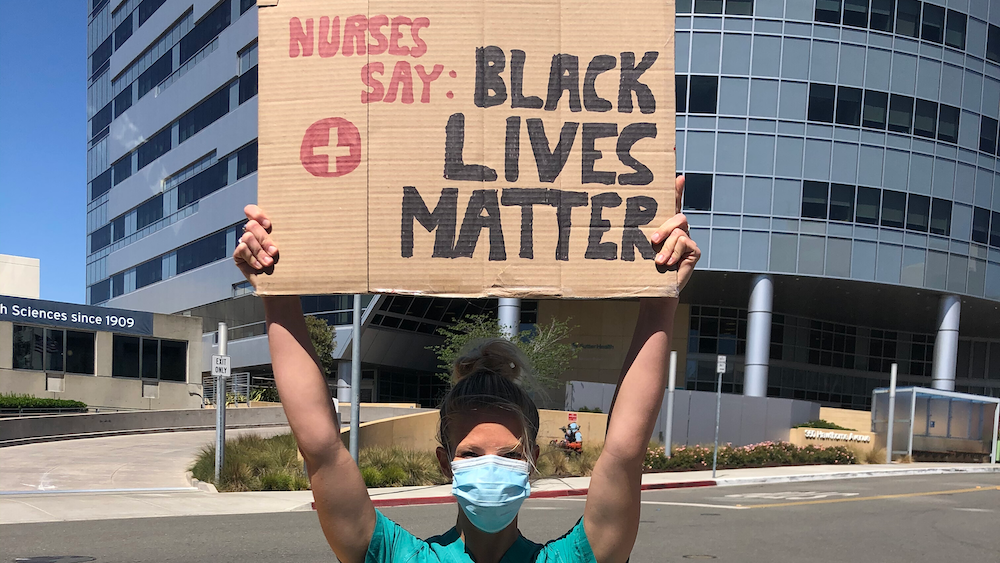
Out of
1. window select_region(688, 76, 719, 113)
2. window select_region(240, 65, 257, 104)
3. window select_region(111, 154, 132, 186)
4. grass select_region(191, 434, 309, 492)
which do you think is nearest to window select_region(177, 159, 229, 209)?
window select_region(240, 65, 257, 104)

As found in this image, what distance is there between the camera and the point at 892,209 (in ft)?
116

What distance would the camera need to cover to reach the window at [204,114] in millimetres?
46875

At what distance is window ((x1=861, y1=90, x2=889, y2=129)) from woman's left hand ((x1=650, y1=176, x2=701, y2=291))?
3606 cm

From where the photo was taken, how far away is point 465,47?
97.4 inches

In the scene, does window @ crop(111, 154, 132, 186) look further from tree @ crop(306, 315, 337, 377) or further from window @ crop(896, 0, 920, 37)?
window @ crop(896, 0, 920, 37)

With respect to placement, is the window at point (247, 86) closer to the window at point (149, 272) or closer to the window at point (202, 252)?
the window at point (202, 252)

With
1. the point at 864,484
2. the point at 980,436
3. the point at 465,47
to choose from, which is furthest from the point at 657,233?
the point at 980,436

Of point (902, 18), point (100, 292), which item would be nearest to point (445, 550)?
point (902, 18)

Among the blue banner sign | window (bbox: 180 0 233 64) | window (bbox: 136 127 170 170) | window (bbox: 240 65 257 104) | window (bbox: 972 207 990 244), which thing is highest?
window (bbox: 180 0 233 64)

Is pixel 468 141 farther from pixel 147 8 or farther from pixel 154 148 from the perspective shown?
pixel 147 8

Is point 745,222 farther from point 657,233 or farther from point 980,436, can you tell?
point 657,233

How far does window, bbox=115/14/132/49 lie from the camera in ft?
196

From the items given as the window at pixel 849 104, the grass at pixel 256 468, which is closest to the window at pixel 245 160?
the grass at pixel 256 468

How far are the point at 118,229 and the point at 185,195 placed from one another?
12435 mm
